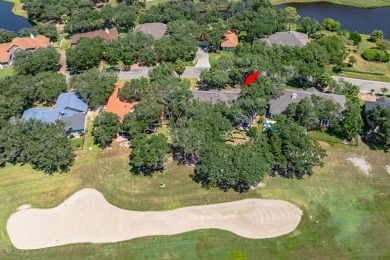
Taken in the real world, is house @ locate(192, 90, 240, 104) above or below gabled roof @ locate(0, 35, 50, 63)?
below

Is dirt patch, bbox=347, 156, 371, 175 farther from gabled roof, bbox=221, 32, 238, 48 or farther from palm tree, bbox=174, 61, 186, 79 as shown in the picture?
gabled roof, bbox=221, 32, 238, 48

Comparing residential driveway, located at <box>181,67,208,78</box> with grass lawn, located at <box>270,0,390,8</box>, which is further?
grass lawn, located at <box>270,0,390,8</box>

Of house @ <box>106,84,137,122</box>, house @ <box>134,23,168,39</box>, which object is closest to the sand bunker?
house @ <box>106,84,137,122</box>

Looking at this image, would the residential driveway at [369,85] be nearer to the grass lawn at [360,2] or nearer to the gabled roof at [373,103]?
the gabled roof at [373,103]

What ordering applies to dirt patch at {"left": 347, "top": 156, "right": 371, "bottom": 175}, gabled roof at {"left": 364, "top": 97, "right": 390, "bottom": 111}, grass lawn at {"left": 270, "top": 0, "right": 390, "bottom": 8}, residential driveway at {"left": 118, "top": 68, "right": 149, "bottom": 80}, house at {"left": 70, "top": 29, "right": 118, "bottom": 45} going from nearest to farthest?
dirt patch at {"left": 347, "top": 156, "right": 371, "bottom": 175} < gabled roof at {"left": 364, "top": 97, "right": 390, "bottom": 111} < residential driveway at {"left": 118, "top": 68, "right": 149, "bottom": 80} < house at {"left": 70, "top": 29, "right": 118, "bottom": 45} < grass lawn at {"left": 270, "top": 0, "right": 390, "bottom": 8}

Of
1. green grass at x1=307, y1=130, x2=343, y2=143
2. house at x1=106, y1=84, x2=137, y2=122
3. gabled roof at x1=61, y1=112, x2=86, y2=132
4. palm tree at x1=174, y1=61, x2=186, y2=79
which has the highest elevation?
palm tree at x1=174, y1=61, x2=186, y2=79

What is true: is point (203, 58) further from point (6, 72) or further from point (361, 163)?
point (6, 72)

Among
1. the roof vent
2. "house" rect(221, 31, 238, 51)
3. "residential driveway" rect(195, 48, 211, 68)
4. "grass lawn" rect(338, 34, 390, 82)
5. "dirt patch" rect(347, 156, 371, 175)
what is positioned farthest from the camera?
"house" rect(221, 31, 238, 51)
